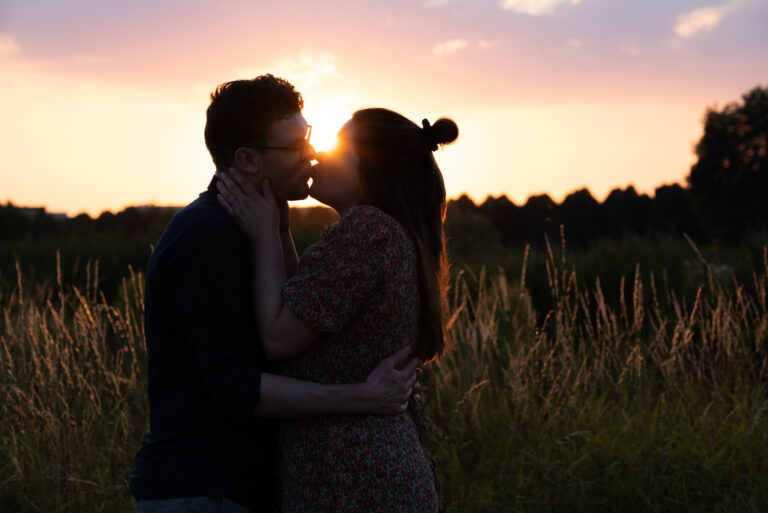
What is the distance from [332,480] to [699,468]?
9.76ft

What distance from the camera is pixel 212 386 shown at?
1775mm

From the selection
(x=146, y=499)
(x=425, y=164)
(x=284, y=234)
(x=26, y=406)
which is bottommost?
(x=26, y=406)

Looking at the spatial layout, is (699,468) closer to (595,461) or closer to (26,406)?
(595,461)

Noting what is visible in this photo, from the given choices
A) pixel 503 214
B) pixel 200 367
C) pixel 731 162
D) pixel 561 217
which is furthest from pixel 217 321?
pixel 731 162

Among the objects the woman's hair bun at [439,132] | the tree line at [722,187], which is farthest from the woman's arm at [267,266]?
the tree line at [722,187]

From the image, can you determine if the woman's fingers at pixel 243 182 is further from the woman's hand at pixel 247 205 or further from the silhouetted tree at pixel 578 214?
the silhouetted tree at pixel 578 214

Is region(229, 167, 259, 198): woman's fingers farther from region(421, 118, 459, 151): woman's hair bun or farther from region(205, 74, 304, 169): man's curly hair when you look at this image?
region(421, 118, 459, 151): woman's hair bun

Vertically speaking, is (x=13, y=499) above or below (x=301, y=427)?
below

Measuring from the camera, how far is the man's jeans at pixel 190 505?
1817 mm

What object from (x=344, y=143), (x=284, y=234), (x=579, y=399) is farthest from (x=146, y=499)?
(x=579, y=399)

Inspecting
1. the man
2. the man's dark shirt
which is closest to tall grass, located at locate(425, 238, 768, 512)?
the man

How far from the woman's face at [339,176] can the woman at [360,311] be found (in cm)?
4

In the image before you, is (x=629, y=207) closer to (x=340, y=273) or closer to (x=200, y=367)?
(x=340, y=273)

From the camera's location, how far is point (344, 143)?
2.14m
